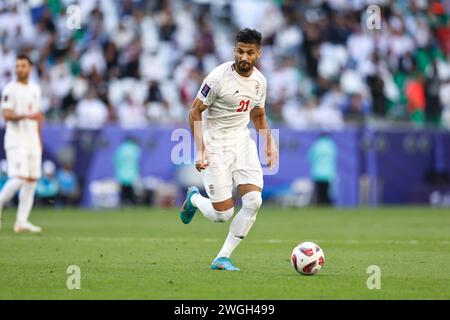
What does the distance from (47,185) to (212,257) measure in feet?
38.5

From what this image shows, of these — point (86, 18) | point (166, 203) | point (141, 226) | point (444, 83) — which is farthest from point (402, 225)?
point (86, 18)

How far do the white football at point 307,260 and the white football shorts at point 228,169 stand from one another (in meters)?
0.93

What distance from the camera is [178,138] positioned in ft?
80.0

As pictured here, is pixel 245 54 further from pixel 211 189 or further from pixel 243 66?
pixel 211 189

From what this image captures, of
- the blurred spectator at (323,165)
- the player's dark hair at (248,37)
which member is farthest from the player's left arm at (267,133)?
the blurred spectator at (323,165)

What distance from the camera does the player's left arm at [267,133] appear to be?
11.4 meters

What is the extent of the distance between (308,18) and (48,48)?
7.65m

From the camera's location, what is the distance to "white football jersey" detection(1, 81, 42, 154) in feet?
54.2

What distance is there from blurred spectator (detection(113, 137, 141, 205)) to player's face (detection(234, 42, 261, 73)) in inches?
523

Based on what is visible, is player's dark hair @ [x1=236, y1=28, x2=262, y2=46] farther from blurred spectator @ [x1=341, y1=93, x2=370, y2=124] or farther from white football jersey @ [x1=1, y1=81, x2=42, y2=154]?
blurred spectator @ [x1=341, y1=93, x2=370, y2=124]

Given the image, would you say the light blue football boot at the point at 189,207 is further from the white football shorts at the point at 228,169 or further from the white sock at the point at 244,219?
the white sock at the point at 244,219

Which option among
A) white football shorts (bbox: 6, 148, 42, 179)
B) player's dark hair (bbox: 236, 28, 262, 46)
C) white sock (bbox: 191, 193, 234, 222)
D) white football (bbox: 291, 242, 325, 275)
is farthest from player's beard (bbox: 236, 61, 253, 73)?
white football shorts (bbox: 6, 148, 42, 179)

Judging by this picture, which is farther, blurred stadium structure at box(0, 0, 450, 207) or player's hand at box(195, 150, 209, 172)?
blurred stadium structure at box(0, 0, 450, 207)

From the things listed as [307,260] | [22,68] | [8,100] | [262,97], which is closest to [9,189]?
[8,100]
